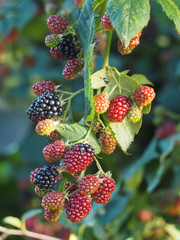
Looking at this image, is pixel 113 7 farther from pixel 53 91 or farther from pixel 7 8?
pixel 7 8

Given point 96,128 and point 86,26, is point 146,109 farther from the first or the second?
point 86,26

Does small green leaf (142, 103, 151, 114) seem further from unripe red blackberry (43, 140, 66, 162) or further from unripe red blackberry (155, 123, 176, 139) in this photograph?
unripe red blackberry (155, 123, 176, 139)

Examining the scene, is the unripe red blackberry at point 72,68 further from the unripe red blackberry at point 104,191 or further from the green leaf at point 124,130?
the unripe red blackberry at point 104,191

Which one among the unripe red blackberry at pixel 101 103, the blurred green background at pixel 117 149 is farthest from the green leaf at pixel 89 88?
the blurred green background at pixel 117 149

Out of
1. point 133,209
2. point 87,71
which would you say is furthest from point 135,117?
point 133,209

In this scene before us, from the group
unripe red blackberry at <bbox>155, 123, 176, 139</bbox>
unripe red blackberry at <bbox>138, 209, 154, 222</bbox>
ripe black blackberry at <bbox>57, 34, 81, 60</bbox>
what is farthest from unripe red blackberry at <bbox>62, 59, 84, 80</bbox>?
unripe red blackberry at <bbox>138, 209, 154, 222</bbox>

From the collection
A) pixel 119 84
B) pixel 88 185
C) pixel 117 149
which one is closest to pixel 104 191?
pixel 88 185
